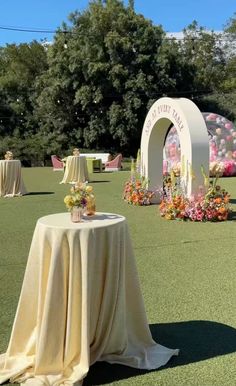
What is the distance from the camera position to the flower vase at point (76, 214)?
132 inches

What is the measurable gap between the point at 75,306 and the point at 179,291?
6.34ft

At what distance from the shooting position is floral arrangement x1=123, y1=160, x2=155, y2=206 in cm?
1127

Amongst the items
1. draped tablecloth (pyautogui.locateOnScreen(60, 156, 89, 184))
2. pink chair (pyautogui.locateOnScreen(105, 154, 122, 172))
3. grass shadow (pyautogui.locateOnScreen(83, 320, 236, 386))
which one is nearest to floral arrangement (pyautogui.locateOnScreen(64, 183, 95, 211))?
grass shadow (pyautogui.locateOnScreen(83, 320, 236, 386))

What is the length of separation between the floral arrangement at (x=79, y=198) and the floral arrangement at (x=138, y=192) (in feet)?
24.9

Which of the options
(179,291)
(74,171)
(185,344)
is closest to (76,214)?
(185,344)

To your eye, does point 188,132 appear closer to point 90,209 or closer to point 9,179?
point 9,179

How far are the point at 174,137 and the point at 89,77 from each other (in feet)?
42.5

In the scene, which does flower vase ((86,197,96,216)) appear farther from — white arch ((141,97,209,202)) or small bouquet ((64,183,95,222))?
white arch ((141,97,209,202))

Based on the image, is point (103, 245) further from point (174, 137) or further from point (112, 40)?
point (112, 40)

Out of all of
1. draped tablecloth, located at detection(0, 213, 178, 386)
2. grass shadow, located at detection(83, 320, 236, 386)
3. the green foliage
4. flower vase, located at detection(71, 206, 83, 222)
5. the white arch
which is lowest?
grass shadow, located at detection(83, 320, 236, 386)

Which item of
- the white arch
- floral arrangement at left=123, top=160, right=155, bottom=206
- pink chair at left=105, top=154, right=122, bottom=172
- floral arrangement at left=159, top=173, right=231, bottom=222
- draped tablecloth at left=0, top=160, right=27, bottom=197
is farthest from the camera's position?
pink chair at left=105, top=154, right=122, bottom=172

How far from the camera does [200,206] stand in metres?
9.18

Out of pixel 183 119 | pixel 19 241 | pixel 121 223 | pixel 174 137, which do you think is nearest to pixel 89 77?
pixel 174 137

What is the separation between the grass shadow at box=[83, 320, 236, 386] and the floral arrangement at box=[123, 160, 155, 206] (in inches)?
287
